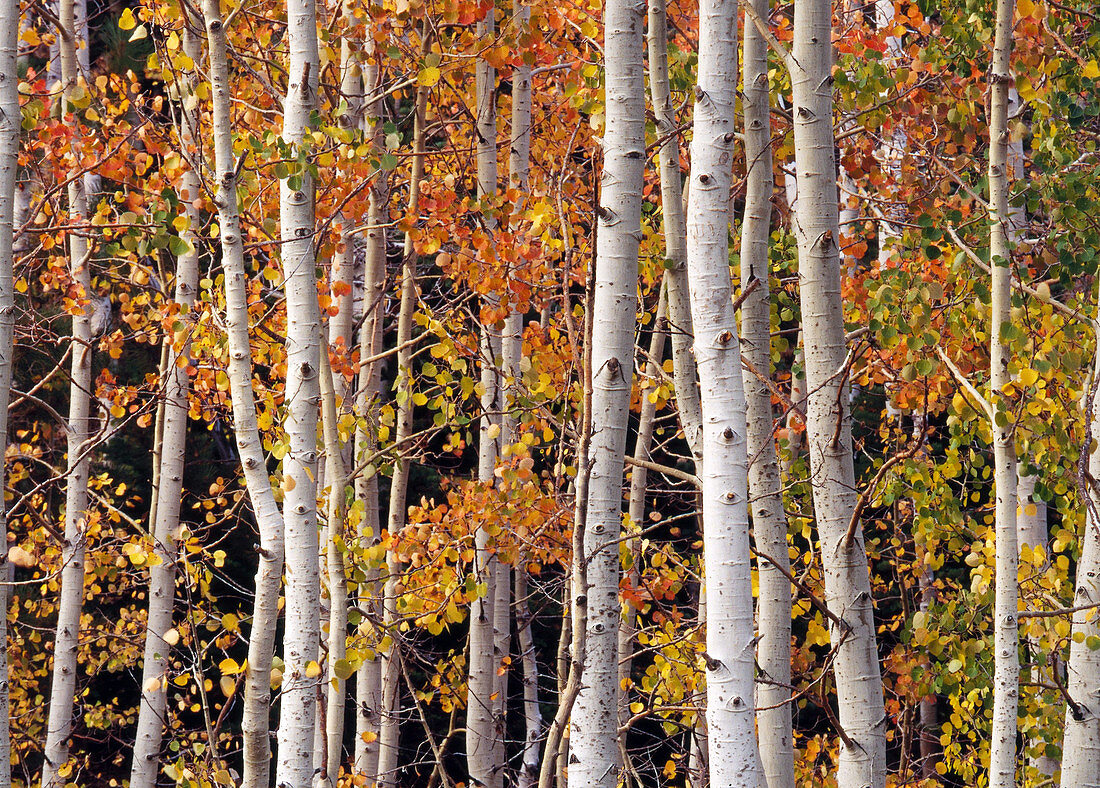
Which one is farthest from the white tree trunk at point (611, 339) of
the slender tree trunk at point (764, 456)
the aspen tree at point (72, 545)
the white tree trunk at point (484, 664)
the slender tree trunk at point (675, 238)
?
the aspen tree at point (72, 545)

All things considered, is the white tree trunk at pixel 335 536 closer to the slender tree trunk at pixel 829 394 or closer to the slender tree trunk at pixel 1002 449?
the slender tree trunk at pixel 829 394

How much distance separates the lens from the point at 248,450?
10.8ft

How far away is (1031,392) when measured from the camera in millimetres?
3461

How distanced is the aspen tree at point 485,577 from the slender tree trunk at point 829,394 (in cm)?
193

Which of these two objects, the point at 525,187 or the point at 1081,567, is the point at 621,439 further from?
the point at 525,187

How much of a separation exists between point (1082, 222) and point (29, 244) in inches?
268

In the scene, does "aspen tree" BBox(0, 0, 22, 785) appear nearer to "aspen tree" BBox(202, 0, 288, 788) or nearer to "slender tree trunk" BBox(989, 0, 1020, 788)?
"aspen tree" BBox(202, 0, 288, 788)

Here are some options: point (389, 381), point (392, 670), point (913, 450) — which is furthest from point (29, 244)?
point (913, 450)

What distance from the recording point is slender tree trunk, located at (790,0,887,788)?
3146mm

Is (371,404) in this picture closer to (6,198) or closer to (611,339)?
(6,198)

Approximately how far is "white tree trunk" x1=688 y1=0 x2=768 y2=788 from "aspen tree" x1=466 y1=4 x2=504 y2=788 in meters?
2.22

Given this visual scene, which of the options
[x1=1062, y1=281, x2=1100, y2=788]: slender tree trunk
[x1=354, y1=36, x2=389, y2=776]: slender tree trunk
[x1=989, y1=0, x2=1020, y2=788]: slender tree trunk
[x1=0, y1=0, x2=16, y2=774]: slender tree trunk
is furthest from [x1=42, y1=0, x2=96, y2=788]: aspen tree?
[x1=1062, y1=281, x2=1100, y2=788]: slender tree trunk

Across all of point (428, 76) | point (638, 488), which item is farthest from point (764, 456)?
point (638, 488)

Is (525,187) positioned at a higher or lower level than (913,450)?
higher
